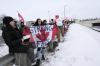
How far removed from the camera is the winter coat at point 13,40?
4.26 m

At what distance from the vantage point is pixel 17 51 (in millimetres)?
4477

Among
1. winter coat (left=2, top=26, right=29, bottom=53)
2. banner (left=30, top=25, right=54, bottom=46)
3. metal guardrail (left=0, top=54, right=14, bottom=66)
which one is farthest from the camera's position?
banner (left=30, top=25, right=54, bottom=46)

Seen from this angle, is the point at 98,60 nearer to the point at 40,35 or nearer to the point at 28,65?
the point at 40,35

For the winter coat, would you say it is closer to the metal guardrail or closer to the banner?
the metal guardrail

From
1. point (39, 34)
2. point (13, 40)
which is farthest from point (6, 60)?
point (39, 34)

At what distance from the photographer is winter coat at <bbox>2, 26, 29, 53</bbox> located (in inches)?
168

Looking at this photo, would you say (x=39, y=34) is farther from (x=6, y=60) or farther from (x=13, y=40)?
(x=6, y=60)

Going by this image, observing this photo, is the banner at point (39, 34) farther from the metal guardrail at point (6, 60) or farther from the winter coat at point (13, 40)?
the metal guardrail at point (6, 60)

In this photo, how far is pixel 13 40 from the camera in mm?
4328

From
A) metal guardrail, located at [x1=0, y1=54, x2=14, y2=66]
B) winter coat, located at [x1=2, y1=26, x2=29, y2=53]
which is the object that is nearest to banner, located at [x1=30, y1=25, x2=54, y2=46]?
winter coat, located at [x1=2, y1=26, x2=29, y2=53]

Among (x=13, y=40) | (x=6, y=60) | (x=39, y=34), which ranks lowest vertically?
(x=6, y=60)

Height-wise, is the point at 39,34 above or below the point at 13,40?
below

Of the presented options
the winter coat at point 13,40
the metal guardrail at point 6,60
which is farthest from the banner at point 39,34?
the metal guardrail at point 6,60

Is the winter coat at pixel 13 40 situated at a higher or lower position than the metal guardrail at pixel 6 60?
higher
